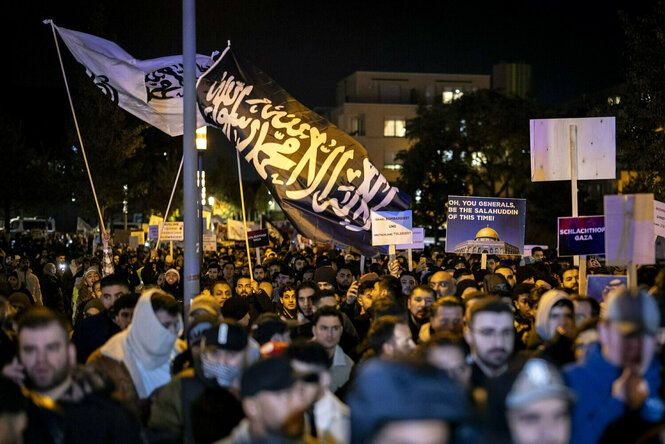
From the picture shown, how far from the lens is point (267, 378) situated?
330cm

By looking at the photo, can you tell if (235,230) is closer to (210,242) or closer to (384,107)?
(210,242)

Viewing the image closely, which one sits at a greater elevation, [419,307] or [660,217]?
[660,217]

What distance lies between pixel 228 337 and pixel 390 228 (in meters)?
7.11

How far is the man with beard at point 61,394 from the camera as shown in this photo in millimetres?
3586

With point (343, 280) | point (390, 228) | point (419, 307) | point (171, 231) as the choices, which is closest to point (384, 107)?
point (171, 231)

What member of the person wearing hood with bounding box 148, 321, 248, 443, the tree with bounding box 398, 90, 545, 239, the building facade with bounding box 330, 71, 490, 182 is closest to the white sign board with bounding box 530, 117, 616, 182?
the person wearing hood with bounding box 148, 321, 248, 443

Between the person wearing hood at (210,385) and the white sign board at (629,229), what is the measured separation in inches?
127

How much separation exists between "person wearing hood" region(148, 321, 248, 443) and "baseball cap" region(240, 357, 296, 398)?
824mm

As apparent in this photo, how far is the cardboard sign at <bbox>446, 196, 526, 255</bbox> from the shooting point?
43.9 feet

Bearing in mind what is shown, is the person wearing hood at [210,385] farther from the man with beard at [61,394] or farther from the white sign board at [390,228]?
the white sign board at [390,228]

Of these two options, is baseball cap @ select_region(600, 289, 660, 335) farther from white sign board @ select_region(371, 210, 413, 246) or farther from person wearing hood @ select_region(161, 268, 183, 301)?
person wearing hood @ select_region(161, 268, 183, 301)

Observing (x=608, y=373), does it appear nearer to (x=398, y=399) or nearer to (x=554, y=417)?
(x=554, y=417)

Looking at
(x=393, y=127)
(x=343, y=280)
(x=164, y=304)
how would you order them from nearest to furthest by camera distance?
(x=164, y=304), (x=343, y=280), (x=393, y=127)

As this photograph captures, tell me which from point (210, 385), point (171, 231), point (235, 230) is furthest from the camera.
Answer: point (235, 230)
